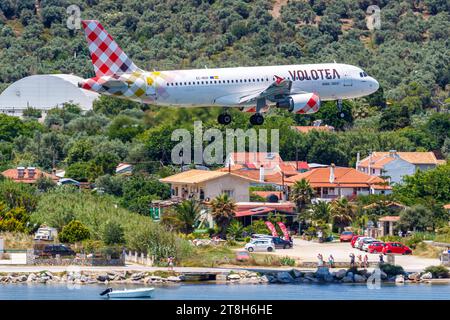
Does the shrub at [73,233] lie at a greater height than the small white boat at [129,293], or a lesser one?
greater

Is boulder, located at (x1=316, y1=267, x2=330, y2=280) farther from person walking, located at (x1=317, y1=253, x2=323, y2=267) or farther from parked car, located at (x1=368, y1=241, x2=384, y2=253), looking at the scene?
parked car, located at (x1=368, y1=241, x2=384, y2=253)

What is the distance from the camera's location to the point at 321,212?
124 m

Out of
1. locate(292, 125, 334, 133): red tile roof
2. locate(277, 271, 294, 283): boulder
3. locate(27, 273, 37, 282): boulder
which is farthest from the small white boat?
locate(292, 125, 334, 133): red tile roof

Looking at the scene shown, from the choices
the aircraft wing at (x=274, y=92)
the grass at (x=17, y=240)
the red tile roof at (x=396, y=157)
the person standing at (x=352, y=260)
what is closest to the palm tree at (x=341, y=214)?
the person standing at (x=352, y=260)

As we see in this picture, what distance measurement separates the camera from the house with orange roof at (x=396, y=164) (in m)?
152

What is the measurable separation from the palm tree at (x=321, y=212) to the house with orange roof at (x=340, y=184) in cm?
1396

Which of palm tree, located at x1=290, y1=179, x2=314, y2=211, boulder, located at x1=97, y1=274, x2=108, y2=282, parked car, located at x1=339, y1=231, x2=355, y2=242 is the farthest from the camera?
palm tree, located at x1=290, y1=179, x2=314, y2=211

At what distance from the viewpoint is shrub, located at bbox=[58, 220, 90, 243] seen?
10731cm

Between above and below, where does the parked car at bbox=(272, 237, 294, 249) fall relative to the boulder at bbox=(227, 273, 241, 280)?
above

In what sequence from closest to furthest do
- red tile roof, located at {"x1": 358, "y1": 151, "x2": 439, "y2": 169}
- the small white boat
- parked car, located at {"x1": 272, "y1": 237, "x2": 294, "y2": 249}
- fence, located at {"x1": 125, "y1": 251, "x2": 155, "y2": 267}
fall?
the small white boat → fence, located at {"x1": 125, "y1": 251, "x2": 155, "y2": 267} → parked car, located at {"x1": 272, "y1": 237, "x2": 294, "y2": 249} → red tile roof, located at {"x1": 358, "y1": 151, "x2": 439, "y2": 169}

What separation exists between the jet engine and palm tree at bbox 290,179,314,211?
3944cm

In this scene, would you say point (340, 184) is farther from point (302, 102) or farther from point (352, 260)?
point (302, 102)

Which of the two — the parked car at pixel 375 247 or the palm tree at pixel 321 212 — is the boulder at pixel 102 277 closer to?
the parked car at pixel 375 247
